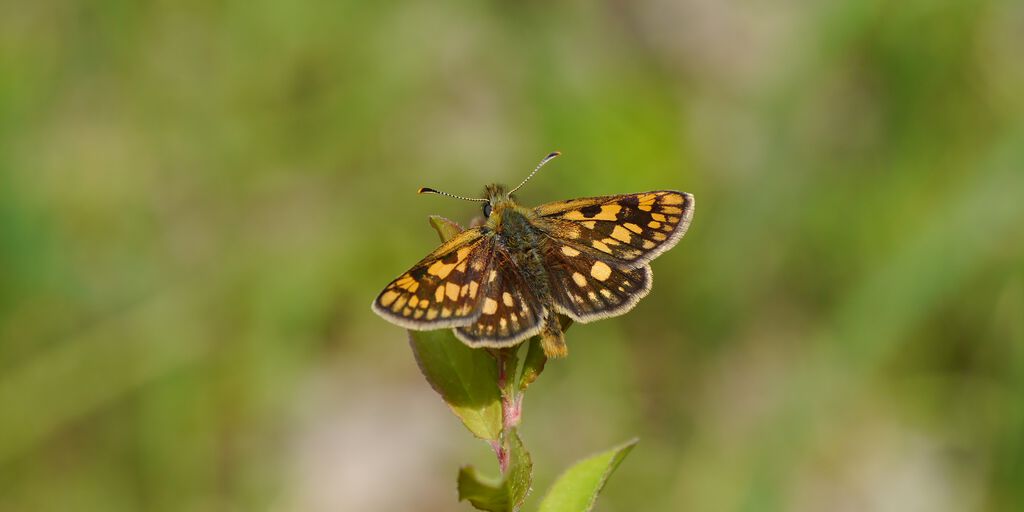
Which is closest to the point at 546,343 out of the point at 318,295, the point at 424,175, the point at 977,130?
the point at 318,295

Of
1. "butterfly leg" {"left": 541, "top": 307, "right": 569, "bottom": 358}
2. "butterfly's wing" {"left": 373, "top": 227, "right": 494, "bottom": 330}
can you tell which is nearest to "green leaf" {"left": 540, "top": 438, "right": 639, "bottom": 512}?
"butterfly leg" {"left": 541, "top": 307, "right": 569, "bottom": 358}

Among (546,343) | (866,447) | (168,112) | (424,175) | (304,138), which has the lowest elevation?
(866,447)

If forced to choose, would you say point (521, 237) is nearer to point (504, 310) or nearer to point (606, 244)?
point (606, 244)

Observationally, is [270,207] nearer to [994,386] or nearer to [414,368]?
[414,368]

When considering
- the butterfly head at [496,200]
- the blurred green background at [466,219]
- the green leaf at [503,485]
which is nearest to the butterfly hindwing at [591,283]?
the butterfly head at [496,200]

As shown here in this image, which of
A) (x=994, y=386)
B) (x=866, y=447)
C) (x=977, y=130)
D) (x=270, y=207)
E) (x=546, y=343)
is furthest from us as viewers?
(x=270, y=207)

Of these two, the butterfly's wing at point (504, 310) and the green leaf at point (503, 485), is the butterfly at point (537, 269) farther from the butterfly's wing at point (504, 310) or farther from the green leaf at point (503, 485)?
the green leaf at point (503, 485)

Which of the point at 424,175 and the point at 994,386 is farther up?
the point at 424,175

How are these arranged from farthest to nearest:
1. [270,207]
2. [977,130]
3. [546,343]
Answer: [270,207] < [977,130] < [546,343]
